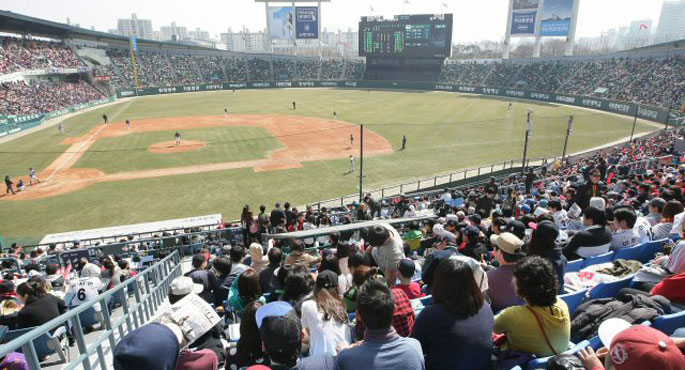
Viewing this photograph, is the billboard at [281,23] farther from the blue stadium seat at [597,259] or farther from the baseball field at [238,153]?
the blue stadium seat at [597,259]

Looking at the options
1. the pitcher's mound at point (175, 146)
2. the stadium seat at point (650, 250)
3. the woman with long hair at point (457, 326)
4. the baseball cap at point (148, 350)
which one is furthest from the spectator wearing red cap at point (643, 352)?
the pitcher's mound at point (175, 146)

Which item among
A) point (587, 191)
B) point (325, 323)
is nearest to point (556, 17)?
point (587, 191)

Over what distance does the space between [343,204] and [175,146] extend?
2052 cm

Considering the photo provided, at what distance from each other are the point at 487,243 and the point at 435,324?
5.03 metres

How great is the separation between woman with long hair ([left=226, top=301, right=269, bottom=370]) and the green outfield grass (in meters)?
27.6

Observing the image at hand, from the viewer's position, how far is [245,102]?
60031 mm

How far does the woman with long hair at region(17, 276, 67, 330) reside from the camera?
5996 mm

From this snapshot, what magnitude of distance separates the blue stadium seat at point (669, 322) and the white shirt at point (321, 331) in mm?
2879

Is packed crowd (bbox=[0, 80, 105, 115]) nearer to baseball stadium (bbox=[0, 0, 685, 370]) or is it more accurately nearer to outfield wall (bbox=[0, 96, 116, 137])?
baseball stadium (bbox=[0, 0, 685, 370])

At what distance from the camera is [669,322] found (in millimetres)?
3711

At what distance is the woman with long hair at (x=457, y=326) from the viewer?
10.9 feet

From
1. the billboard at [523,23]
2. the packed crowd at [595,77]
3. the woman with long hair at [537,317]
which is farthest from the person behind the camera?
the billboard at [523,23]

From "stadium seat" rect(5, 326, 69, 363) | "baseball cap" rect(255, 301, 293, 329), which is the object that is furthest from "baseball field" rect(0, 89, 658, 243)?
"baseball cap" rect(255, 301, 293, 329)

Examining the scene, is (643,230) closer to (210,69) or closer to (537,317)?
(537,317)
